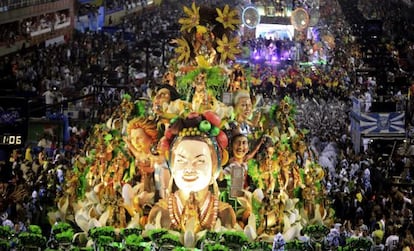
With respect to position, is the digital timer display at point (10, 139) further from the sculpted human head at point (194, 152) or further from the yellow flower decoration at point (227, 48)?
the sculpted human head at point (194, 152)

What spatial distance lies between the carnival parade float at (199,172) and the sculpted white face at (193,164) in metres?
0.01

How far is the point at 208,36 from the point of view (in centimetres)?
2089

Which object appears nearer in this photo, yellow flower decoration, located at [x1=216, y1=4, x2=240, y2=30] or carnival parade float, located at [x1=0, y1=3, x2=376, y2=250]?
carnival parade float, located at [x1=0, y1=3, x2=376, y2=250]

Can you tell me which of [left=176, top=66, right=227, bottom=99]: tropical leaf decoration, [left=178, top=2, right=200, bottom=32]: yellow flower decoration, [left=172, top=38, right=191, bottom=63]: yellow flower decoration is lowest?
[left=176, top=66, right=227, bottom=99]: tropical leaf decoration

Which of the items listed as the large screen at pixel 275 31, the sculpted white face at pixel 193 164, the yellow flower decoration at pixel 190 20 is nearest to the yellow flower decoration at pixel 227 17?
the yellow flower decoration at pixel 190 20

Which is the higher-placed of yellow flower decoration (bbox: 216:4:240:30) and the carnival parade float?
yellow flower decoration (bbox: 216:4:240:30)

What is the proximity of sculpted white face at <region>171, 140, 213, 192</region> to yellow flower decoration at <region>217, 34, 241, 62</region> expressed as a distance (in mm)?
3229

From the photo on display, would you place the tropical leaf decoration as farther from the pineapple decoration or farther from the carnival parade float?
the pineapple decoration

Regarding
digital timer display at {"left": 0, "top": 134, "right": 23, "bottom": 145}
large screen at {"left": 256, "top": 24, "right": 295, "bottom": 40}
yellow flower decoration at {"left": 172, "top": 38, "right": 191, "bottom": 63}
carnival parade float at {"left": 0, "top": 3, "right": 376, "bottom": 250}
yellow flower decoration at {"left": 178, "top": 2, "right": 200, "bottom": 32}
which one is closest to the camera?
carnival parade float at {"left": 0, "top": 3, "right": 376, "bottom": 250}

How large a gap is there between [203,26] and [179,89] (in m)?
1.22

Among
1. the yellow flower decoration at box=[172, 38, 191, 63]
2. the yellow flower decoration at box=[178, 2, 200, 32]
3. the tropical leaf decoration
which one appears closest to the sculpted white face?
the tropical leaf decoration

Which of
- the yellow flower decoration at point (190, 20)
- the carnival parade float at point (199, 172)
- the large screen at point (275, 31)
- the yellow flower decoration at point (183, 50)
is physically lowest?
the carnival parade float at point (199, 172)

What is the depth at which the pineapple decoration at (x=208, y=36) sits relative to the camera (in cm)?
2068

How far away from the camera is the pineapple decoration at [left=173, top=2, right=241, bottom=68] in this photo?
20.7m
